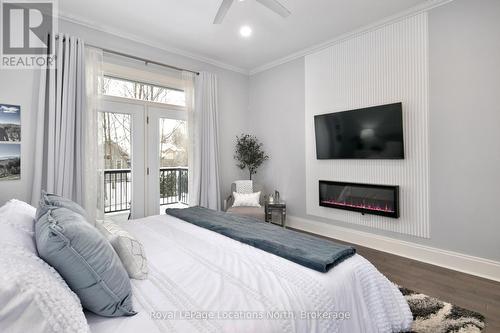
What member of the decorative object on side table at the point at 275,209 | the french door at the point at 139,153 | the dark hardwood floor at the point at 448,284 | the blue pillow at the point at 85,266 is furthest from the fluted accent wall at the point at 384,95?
the blue pillow at the point at 85,266

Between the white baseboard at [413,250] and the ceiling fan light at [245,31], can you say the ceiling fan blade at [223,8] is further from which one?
the white baseboard at [413,250]

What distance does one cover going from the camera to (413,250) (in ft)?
10.1

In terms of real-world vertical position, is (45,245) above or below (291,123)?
below

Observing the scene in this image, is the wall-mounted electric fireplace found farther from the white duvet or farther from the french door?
the french door

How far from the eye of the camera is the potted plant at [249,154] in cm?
468

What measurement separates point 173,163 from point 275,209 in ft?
6.14

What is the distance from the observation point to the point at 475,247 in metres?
2.66

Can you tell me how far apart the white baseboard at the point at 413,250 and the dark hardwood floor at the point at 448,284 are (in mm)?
87

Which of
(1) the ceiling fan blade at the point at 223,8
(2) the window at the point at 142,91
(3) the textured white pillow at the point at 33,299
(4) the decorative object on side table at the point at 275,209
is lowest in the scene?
(4) the decorative object on side table at the point at 275,209

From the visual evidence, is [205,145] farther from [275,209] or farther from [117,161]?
[275,209]

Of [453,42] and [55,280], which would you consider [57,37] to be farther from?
[453,42]

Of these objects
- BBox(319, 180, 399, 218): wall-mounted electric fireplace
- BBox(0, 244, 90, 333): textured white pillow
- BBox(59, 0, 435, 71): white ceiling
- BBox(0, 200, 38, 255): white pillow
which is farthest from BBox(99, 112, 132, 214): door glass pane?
BBox(319, 180, 399, 218): wall-mounted electric fireplace

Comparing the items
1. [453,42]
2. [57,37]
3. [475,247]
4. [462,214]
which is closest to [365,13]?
[453,42]

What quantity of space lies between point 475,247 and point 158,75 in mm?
4645
